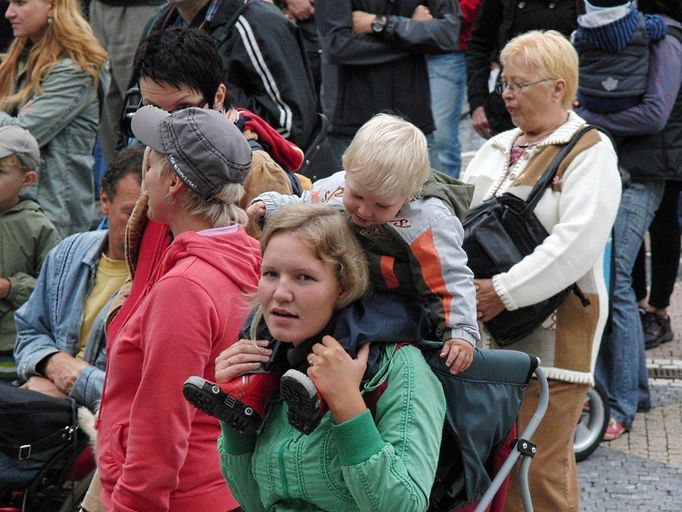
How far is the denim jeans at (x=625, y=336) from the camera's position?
6.11 m

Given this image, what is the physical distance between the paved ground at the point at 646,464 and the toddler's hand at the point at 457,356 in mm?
2694

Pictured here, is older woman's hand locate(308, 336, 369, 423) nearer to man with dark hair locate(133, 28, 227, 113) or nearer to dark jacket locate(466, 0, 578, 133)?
man with dark hair locate(133, 28, 227, 113)

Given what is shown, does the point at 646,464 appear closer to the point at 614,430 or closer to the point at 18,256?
the point at 614,430

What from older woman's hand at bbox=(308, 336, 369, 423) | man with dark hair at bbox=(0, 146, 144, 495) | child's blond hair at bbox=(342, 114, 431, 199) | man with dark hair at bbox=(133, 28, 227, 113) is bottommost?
man with dark hair at bbox=(0, 146, 144, 495)

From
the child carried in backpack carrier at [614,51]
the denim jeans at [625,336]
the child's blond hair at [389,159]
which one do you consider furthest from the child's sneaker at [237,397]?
the child carried in backpack carrier at [614,51]

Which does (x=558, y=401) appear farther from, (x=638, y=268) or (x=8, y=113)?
(x=8, y=113)

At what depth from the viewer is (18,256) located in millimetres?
5422

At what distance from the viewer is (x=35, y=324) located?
4.55 metres

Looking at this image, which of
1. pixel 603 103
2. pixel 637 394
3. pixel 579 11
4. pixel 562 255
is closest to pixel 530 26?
pixel 579 11

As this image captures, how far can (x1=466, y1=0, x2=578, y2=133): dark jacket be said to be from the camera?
682 cm

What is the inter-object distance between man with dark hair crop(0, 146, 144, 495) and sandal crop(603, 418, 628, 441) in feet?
8.90

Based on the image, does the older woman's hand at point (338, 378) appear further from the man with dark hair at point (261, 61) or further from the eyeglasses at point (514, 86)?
the man with dark hair at point (261, 61)

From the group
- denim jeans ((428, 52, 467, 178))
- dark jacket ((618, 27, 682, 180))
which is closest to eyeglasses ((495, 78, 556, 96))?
dark jacket ((618, 27, 682, 180))

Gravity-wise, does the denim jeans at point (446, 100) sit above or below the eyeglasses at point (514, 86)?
below
